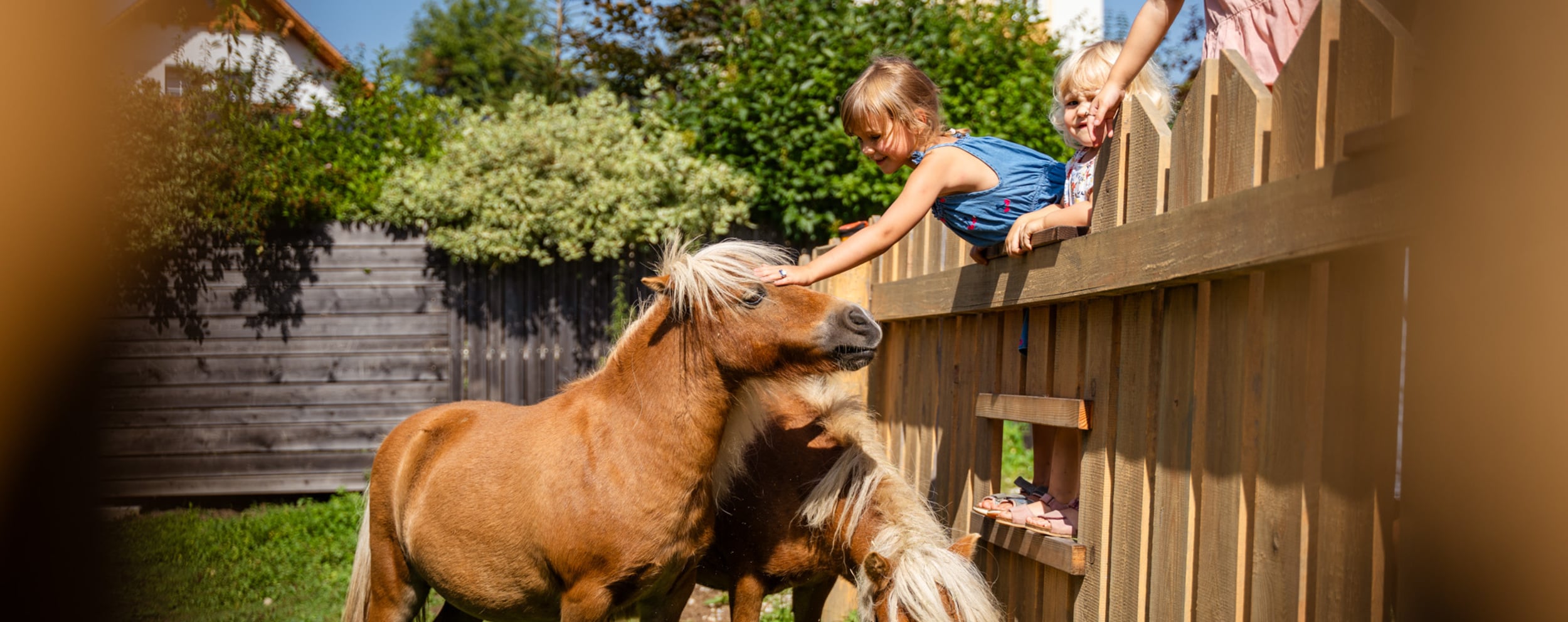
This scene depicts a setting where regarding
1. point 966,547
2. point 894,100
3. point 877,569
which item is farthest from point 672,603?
point 894,100

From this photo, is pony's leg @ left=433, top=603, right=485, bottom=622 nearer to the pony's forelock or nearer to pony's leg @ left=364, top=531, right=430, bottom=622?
pony's leg @ left=364, top=531, right=430, bottom=622

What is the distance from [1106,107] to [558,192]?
19.5ft

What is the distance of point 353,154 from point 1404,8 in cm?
A: 859

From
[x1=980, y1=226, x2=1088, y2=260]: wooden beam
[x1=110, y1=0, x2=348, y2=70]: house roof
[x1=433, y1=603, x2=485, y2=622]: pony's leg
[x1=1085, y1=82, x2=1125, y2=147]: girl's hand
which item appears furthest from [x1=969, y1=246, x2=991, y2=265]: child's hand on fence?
[x1=433, y1=603, x2=485, y2=622]: pony's leg

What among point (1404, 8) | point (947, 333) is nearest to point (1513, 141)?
point (1404, 8)

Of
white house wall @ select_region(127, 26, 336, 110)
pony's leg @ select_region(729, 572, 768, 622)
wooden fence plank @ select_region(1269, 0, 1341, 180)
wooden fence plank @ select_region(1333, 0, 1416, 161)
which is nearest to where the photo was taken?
white house wall @ select_region(127, 26, 336, 110)

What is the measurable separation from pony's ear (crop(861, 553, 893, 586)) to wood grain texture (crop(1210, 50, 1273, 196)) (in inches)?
60.8

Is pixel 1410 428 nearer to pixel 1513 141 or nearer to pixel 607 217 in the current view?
pixel 1513 141

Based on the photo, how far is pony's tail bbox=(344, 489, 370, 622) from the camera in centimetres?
427

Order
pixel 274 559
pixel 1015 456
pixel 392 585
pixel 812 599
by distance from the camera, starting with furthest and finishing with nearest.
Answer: pixel 1015 456 < pixel 274 559 < pixel 392 585 < pixel 812 599

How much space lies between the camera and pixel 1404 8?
5.32 ft

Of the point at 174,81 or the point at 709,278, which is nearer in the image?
the point at 174,81

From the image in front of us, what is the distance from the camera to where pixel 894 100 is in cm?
349

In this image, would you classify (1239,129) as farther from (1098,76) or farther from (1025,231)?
(1098,76)
